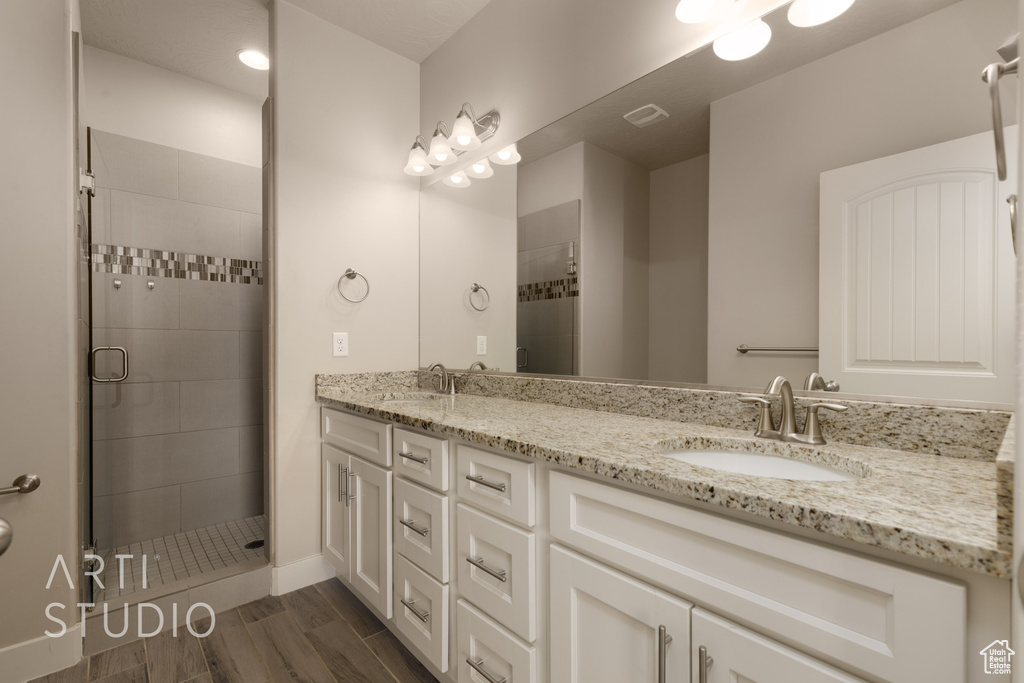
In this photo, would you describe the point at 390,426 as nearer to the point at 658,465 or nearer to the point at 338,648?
the point at 338,648

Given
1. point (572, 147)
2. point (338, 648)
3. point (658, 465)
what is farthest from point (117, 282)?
point (658, 465)

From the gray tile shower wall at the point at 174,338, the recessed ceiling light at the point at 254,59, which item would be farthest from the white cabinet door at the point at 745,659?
the recessed ceiling light at the point at 254,59

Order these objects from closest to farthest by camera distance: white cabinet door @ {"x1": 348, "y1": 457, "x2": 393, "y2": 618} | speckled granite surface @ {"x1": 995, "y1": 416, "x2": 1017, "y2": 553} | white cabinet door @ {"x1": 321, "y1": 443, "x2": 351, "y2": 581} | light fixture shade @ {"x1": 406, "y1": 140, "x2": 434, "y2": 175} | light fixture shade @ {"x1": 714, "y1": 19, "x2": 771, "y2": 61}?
speckled granite surface @ {"x1": 995, "y1": 416, "x2": 1017, "y2": 553}, light fixture shade @ {"x1": 714, "y1": 19, "x2": 771, "y2": 61}, white cabinet door @ {"x1": 348, "y1": 457, "x2": 393, "y2": 618}, white cabinet door @ {"x1": 321, "y1": 443, "x2": 351, "y2": 581}, light fixture shade @ {"x1": 406, "y1": 140, "x2": 434, "y2": 175}

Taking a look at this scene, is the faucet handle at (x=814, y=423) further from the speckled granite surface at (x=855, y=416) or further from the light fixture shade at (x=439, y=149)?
the light fixture shade at (x=439, y=149)

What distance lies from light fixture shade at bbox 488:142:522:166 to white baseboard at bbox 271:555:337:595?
1933 millimetres

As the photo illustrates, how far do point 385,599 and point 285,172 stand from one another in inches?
69.4

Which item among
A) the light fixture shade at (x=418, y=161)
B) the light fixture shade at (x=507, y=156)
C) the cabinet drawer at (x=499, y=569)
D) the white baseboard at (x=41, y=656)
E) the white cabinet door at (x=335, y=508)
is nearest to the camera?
the cabinet drawer at (x=499, y=569)

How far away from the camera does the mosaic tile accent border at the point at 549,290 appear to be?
1782 mm

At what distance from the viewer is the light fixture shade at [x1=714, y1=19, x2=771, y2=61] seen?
1249 millimetres

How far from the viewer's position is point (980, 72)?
937 mm

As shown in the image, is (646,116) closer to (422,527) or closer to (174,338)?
(422,527)

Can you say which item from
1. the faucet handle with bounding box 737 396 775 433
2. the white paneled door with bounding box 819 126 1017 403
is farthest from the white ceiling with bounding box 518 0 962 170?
the faucet handle with bounding box 737 396 775 433

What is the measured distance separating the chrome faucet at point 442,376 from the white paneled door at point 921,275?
1550mm

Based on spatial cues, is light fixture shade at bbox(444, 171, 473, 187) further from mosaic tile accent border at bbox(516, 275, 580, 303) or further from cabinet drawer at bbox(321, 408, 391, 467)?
cabinet drawer at bbox(321, 408, 391, 467)
